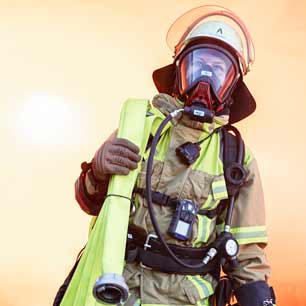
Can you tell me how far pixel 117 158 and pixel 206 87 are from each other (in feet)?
1.06

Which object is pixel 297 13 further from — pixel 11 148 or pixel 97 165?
pixel 97 165

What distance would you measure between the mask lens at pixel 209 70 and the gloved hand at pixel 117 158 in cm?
27

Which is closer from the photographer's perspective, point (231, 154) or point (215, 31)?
point (231, 154)

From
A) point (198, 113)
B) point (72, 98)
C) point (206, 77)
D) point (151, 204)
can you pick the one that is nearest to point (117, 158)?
point (151, 204)

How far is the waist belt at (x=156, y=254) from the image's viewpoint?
168 cm

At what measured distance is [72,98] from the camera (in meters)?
3.18

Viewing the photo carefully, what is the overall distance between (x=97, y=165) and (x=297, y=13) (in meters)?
1.81

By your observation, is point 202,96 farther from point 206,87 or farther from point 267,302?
point 267,302

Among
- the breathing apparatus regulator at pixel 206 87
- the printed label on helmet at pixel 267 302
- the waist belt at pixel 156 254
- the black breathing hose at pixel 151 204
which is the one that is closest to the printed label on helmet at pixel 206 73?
the breathing apparatus regulator at pixel 206 87

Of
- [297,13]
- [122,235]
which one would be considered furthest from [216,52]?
[297,13]

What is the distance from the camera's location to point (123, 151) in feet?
5.41

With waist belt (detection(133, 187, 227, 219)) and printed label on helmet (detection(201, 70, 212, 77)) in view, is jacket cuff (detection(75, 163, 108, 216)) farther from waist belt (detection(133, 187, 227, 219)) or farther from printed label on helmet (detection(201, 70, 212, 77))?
printed label on helmet (detection(201, 70, 212, 77))

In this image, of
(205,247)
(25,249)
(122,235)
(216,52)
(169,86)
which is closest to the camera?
(122,235)

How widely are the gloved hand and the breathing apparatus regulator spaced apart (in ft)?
0.15
